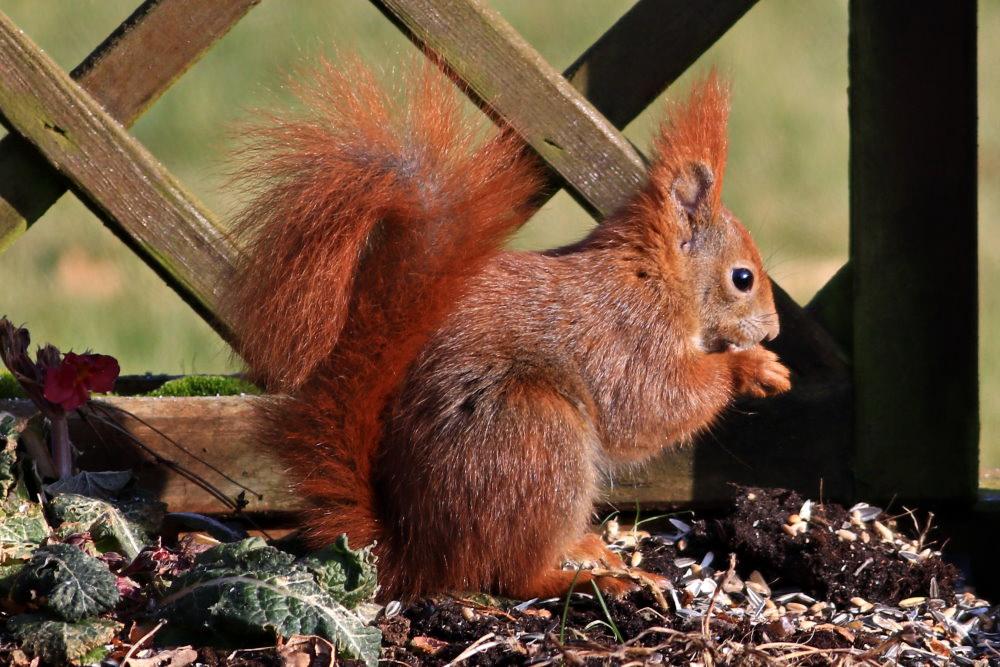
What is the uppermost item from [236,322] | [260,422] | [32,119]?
[32,119]

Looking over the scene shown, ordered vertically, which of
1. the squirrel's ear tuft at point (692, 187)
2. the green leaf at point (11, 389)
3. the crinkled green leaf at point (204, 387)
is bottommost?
the crinkled green leaf at point (204, 387)

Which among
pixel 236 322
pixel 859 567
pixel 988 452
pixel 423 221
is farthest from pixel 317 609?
pixel 988 452

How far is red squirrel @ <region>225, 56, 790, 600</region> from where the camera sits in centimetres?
188

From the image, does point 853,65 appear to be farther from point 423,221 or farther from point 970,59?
point 423,221

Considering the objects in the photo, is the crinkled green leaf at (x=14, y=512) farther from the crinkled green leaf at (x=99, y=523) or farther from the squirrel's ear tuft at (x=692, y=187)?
the squirrel's ear tuft at (x=692, y=187)

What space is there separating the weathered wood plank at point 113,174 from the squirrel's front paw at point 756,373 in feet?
3.02

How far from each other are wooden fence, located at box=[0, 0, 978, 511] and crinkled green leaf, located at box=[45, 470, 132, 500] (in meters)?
0.23

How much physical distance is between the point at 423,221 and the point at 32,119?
763mm

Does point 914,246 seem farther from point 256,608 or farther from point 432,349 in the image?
point 256,608

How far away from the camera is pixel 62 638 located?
1.61 meters

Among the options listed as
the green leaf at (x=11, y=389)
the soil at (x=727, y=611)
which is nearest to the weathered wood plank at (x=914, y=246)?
the soil at (x=727, y=611)

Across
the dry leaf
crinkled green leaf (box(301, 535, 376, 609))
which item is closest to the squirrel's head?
crinkled green leaf (box(301, 535, 376, 609))

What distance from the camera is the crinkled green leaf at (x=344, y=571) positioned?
5.81ft

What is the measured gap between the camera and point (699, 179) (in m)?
2.15
